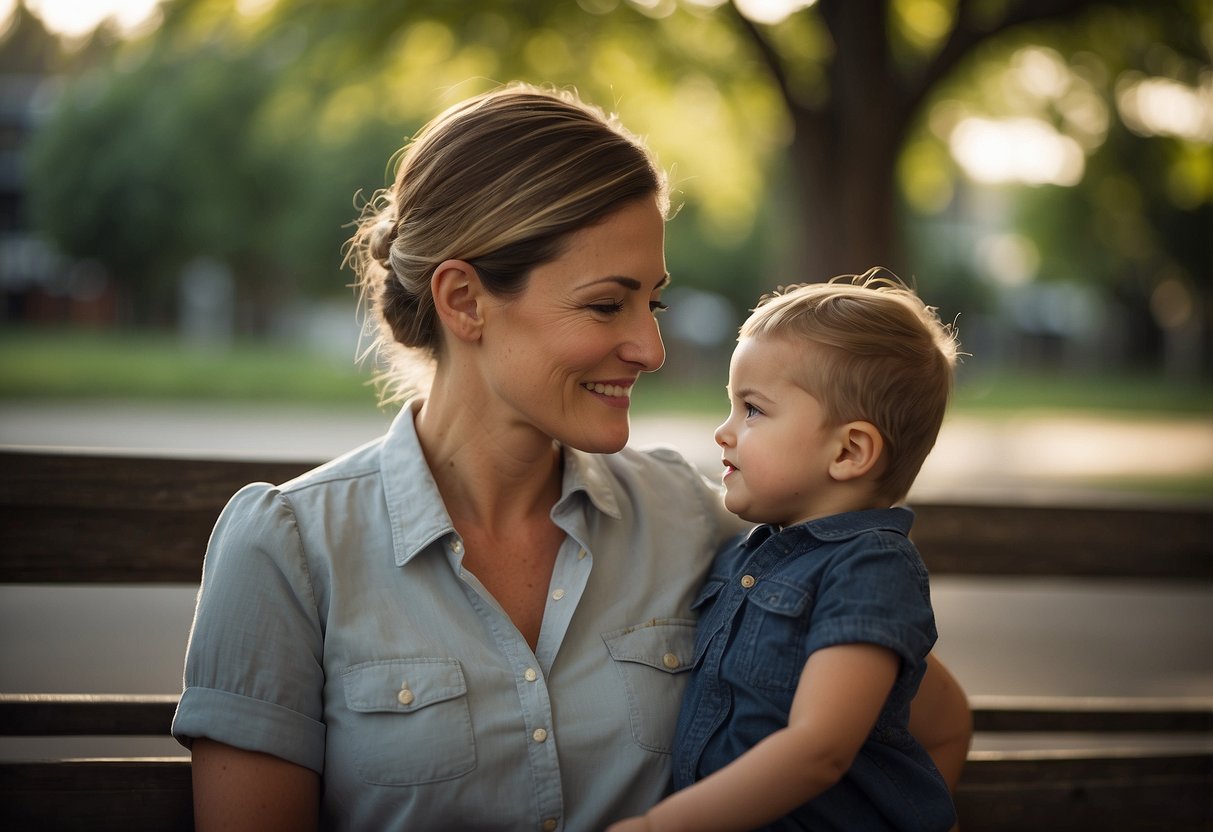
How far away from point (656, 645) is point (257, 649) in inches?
29.4

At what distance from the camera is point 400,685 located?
2.21 metres

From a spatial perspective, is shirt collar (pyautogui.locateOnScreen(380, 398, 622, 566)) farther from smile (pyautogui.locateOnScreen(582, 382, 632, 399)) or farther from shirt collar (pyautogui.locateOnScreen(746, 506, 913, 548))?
shirt collar (pyautogui.locateOnScreen(746, 506, 913, 548))

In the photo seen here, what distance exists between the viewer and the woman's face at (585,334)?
8.02 feet

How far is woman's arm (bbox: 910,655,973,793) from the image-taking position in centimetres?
259

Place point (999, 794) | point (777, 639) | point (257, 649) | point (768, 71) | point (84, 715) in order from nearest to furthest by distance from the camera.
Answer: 1. point (257, 649)
2. point (777, 639)
3. point (84, 715)
4. point (999, 794)
5. point (768, 71)

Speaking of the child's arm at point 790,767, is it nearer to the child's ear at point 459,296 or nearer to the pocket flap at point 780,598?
the pocket flap at point 780,598

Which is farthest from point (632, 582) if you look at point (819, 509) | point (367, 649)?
point (367, 649)

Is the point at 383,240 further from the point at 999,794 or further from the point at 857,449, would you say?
the point at 999,794

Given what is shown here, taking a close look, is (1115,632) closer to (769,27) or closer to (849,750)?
(769,27)

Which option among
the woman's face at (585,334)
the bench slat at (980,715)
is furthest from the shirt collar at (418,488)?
the bench slat at (980,715)

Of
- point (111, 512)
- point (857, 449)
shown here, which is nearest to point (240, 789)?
point (111, 512)

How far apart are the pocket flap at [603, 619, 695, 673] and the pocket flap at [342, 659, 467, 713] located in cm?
32

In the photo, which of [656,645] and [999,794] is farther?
[999,794]

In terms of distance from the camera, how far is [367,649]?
2.23 meters
